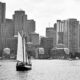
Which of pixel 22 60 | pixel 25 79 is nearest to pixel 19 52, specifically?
pixel 22 60

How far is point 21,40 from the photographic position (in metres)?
121

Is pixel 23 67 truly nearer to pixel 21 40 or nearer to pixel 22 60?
pixel 22 60

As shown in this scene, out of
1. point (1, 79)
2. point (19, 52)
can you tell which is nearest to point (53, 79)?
point (1, 79)

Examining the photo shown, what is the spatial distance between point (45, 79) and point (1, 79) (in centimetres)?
1198

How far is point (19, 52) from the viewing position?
4596 inches

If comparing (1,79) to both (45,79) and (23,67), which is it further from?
(23,67)

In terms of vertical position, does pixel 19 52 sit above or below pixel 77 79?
above

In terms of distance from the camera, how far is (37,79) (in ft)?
288

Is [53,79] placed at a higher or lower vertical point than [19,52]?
lower

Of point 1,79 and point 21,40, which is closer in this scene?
point 1,79

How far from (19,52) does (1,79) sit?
3029cm

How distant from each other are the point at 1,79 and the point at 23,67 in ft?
104

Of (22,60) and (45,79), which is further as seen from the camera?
(22,60)

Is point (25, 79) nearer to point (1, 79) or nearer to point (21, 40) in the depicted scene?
point (1, 79)
